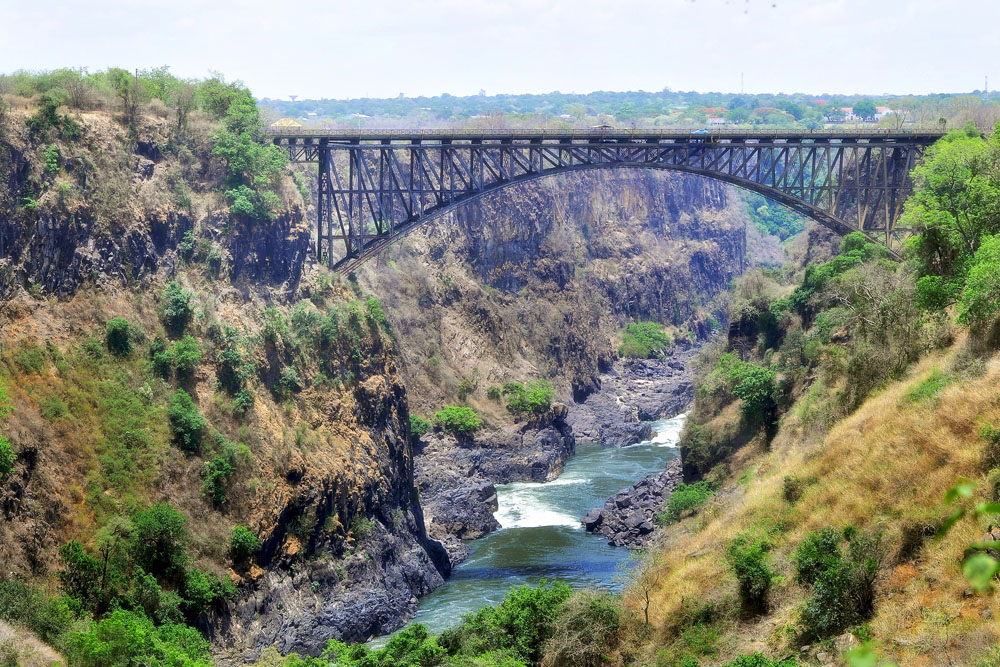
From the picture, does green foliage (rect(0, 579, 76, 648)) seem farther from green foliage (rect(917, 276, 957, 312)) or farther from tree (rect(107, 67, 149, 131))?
green foliage (rect(917, 276, 957, 312))

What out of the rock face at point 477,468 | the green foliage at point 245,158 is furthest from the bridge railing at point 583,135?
the rock face at point 477,468

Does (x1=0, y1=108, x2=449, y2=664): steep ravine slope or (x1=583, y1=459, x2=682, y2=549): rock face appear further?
(x1=583, y1=459, x2=682, y2=549): rock face

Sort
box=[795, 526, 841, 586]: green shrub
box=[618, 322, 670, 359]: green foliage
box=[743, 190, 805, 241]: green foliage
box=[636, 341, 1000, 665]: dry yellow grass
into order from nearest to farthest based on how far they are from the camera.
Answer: box=[636, 341, 1000, 665]: dry yellow grass, box=[795, 526, 841, 586]: green shrub, box=[618, 322, 670, 359]: green foliage, box=[743, 190, 805, 241]: green foliage

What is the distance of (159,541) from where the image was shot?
127 feet

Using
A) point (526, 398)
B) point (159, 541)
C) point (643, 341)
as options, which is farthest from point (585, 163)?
point (643, 341)

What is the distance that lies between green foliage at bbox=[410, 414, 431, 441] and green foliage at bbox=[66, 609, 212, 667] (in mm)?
35768

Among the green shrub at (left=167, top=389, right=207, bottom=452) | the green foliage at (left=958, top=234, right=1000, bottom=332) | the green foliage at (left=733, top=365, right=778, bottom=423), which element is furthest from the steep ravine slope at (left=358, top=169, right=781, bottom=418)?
the green foliage at (left=958, top=234, right=1000, bottom=332)

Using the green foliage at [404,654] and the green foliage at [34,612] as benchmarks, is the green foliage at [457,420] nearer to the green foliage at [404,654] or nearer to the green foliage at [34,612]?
the green foliage at [404,654]

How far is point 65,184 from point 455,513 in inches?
1054

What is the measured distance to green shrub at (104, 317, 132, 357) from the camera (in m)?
45.1

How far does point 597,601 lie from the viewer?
101 feet

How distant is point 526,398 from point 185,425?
3757cm

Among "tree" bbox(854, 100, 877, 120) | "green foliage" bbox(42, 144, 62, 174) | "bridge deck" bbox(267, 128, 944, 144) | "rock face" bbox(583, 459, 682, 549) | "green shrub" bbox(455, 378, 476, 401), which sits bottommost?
"rock face" bbox(583, 459, 682, 549)

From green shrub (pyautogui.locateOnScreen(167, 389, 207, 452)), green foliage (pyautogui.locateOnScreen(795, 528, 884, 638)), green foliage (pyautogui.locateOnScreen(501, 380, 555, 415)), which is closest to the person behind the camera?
green foliage (pyautogui.locateOnScreen(795, 528, 884, 638))
